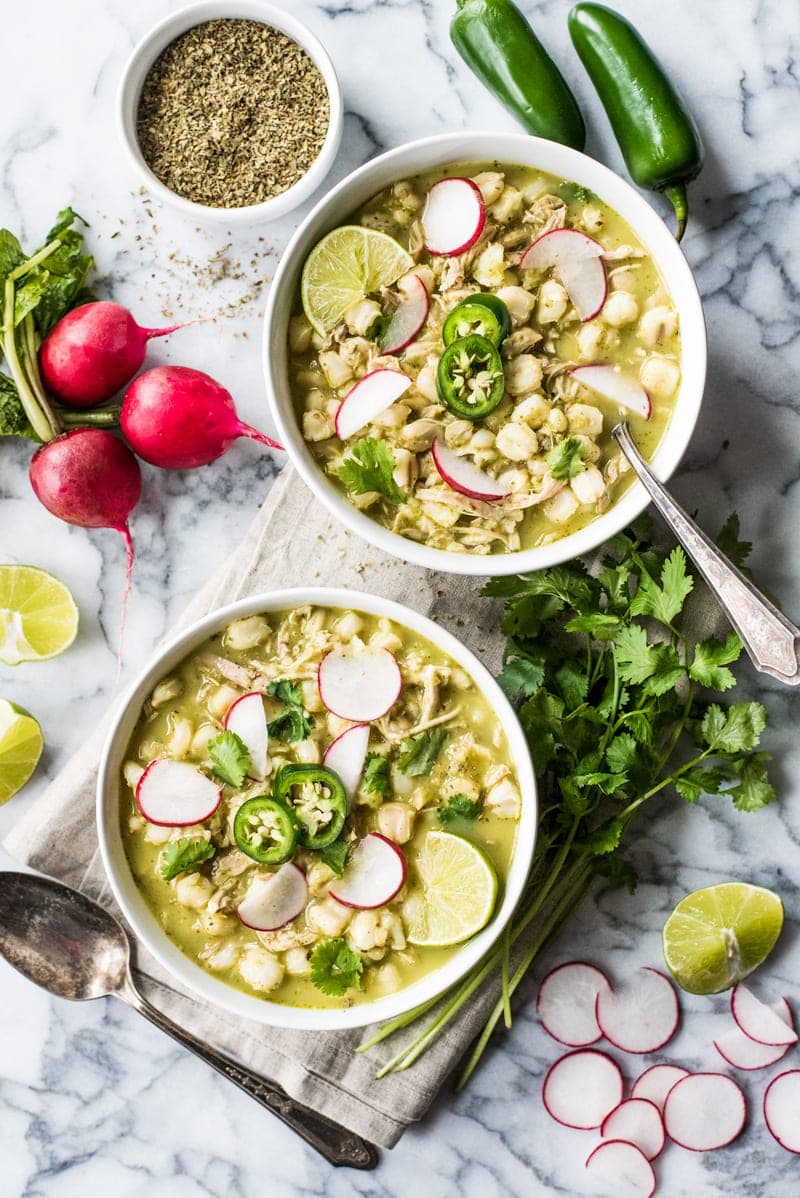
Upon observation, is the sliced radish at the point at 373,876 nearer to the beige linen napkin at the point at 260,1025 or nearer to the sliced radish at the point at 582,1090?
the beige linen napkin at the point at 260,1025

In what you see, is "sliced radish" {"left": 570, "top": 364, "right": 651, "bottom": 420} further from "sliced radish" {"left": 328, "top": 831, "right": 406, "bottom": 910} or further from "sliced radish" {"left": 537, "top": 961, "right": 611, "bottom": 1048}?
"sliced radish" {"left": 537, "top": 961, "right": 611, "bottom": 1048}

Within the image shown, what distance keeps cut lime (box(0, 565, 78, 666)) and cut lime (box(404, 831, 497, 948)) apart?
132 cm

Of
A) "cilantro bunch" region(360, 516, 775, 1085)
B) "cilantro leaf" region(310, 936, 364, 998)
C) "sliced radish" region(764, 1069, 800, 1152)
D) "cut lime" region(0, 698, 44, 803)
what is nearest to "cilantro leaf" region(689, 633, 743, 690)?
"cilantro bunch" region(360, 516, 775, 1085)

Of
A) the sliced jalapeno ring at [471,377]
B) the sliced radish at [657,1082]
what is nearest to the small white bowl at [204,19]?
the sliced jalapeno ring at [471,377]

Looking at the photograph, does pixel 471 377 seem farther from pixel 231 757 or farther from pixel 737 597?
pixel 231 757

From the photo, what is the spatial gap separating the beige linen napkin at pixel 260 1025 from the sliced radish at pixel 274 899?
0.55 m

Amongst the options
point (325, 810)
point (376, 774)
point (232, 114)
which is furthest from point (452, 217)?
point (325, 810)

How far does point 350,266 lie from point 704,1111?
8.74 feet

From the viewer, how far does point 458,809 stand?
2.91 meters

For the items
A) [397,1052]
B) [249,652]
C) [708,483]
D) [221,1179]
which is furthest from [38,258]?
[221,1179]

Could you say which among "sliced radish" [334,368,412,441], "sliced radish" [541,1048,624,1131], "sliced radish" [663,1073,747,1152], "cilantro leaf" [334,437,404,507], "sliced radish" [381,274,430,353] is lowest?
"sliced radish" [663,1073,747,1152]

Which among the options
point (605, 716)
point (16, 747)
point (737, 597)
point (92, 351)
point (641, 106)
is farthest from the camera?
point (16, 747)

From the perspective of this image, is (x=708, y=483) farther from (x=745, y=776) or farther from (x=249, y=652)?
(x=249, y=652)

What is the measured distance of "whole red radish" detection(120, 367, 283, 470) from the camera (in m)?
3.28
